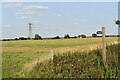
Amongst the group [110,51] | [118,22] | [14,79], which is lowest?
[14,79]

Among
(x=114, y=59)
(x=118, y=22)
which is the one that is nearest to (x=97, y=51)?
(x=114, y=59)

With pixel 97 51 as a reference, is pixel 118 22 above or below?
above

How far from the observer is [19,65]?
16.6 meters

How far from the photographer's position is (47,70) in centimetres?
1402

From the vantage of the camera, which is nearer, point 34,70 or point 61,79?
point 61,79

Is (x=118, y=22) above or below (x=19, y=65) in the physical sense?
above

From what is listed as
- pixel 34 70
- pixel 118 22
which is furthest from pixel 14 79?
pixel 118 22

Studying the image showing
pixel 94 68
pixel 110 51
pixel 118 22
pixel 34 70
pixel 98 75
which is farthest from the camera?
pixel 118 22

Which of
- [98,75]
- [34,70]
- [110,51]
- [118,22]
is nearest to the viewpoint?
[98,75]

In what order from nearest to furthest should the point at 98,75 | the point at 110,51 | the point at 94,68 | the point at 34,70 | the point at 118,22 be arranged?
the point at 98,75 → the point at 94,68 → the point at 34,70 → the point at 110,51 → the point at 118,22

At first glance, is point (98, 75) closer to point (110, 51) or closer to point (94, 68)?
point (94, 68)

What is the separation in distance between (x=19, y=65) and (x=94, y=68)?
4.70 metres

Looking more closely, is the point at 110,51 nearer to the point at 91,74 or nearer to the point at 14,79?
the point at 91,74

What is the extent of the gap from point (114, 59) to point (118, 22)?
9.47 metres
